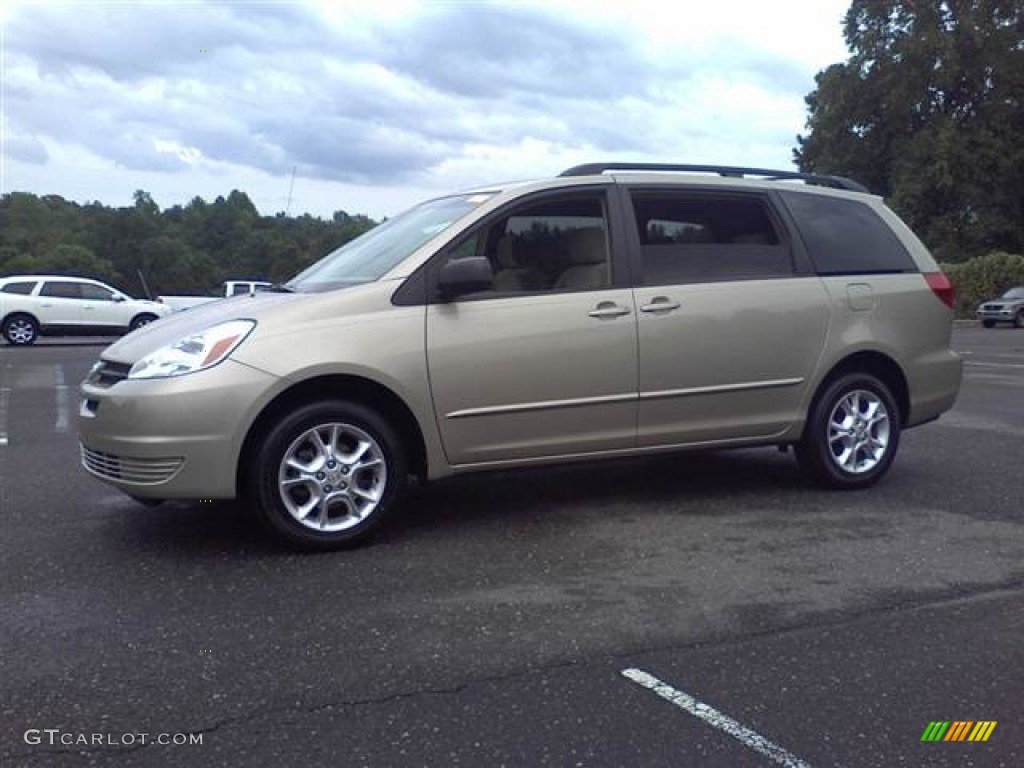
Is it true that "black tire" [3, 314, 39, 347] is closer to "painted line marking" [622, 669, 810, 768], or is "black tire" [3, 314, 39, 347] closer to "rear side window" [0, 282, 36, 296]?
"rear side window" [0, 282, 36, 296]

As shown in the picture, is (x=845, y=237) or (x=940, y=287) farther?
(x=940, y=287)

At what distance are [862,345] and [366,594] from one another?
3.34 m

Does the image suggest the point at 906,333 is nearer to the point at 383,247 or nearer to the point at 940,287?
the point at 940,287

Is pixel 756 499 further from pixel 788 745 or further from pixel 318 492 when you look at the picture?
pixel 788 745

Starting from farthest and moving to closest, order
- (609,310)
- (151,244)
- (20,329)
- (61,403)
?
1. (151,244)
2. (20,329)
3. (61,403)
4. (609,310)

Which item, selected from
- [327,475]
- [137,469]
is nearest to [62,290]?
[137,469]

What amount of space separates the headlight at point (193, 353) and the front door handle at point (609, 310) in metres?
1.70

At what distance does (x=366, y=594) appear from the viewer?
3980 millimetres

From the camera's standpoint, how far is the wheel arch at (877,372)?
5766 millimetres

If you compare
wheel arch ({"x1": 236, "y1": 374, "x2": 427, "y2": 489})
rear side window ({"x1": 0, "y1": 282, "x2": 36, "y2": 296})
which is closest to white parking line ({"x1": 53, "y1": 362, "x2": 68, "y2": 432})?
wheel arch ({"x1": 236, "y1": 374, "x2": 427, "y2": 489})

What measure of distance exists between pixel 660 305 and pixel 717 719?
2721mm

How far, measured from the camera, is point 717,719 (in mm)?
2885

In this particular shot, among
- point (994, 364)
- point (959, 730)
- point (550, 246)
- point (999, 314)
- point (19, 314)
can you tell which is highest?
point (550, 246)

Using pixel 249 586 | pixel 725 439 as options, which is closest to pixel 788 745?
pixel 249 586
